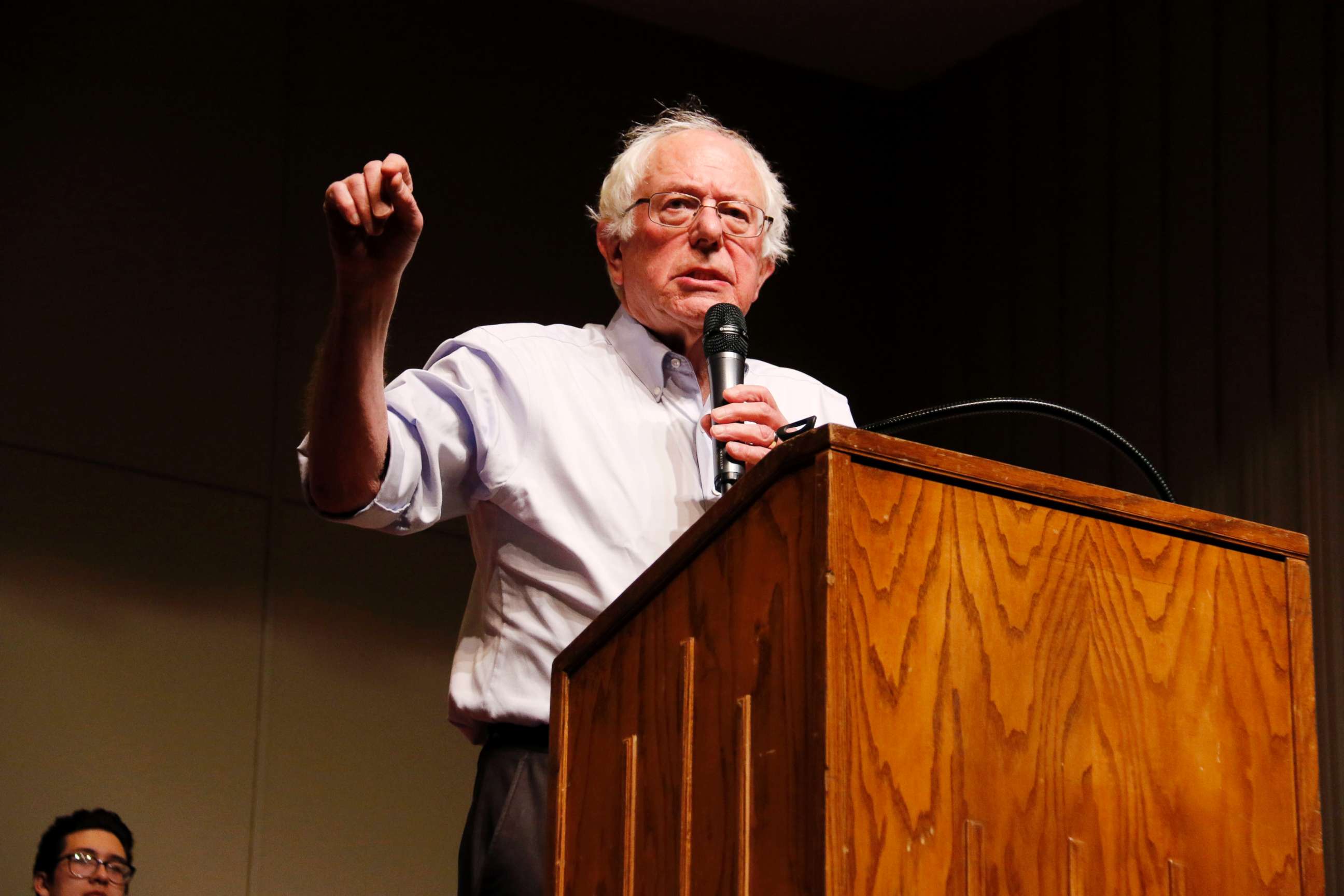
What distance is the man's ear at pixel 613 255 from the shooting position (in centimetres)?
228

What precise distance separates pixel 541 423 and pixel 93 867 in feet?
7.20

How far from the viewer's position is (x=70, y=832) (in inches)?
144

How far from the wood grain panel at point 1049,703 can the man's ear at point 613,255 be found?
3.71 ft

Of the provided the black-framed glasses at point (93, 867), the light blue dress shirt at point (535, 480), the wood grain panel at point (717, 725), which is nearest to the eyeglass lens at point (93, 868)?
the black-framed glasses at point (93, 867)

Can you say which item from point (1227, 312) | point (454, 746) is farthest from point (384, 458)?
point (1227, 312)

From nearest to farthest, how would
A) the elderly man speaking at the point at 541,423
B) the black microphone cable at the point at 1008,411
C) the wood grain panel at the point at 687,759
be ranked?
1. the wood grain panel at the point at 687,759
2. the black microphone cable at the point at 1008,411
3. the elderly man speaking at the point at 541,423

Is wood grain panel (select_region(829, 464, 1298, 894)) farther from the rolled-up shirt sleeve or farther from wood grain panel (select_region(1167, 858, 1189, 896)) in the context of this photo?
the rolled-up shirt sleeve

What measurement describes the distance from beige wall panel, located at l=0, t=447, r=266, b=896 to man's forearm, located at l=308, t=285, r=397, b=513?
2.50 m

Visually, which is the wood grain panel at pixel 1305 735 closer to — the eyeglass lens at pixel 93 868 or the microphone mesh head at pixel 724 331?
the microphone mesh head at pixel 724 331

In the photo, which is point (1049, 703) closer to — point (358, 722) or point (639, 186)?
point (639, 186)

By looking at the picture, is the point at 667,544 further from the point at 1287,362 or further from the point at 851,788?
the point at 1287,362

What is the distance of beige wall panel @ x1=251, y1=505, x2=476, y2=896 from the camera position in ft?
13.7

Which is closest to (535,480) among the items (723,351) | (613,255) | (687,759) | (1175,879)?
(723,351)

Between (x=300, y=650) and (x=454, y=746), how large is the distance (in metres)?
0.50
